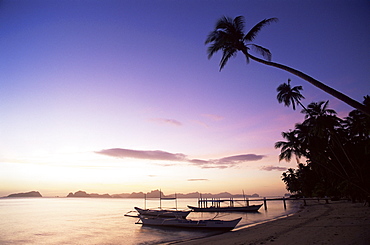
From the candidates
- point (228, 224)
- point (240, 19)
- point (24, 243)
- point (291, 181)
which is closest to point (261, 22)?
point (240, 19)

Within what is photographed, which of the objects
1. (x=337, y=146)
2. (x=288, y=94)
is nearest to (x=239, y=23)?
(x=288, y=94)

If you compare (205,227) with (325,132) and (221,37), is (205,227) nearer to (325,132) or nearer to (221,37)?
(325,132)

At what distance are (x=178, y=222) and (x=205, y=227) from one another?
4282 mm

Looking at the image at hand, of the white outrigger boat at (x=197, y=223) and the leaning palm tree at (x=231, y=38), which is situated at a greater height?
the leaning palm tree at (x=231, y=38)

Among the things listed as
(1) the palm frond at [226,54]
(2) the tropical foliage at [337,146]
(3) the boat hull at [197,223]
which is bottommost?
(3) the boat hull at [197,223]

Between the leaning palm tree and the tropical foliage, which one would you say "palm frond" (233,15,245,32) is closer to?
Answer: the leaning palm tree

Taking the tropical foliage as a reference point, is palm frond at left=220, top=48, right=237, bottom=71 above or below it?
above

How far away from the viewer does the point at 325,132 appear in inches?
1001

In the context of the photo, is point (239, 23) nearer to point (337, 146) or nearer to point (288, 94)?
point (288, 94)

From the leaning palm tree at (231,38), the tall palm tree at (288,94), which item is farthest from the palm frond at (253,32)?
the tall palm tree at (288,94)

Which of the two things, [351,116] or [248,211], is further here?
[248,211]

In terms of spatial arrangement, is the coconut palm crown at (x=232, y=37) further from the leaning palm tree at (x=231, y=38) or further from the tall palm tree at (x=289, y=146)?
the tall palm tree at (x=289, y=146)

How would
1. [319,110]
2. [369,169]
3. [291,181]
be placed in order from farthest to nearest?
[291,181] → [319,110] → [369,169]

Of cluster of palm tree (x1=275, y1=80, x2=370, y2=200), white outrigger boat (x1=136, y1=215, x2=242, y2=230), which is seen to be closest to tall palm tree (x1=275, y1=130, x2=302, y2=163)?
cluster of palm tree (x1=275, y1=80, x2=370, y2=200)
